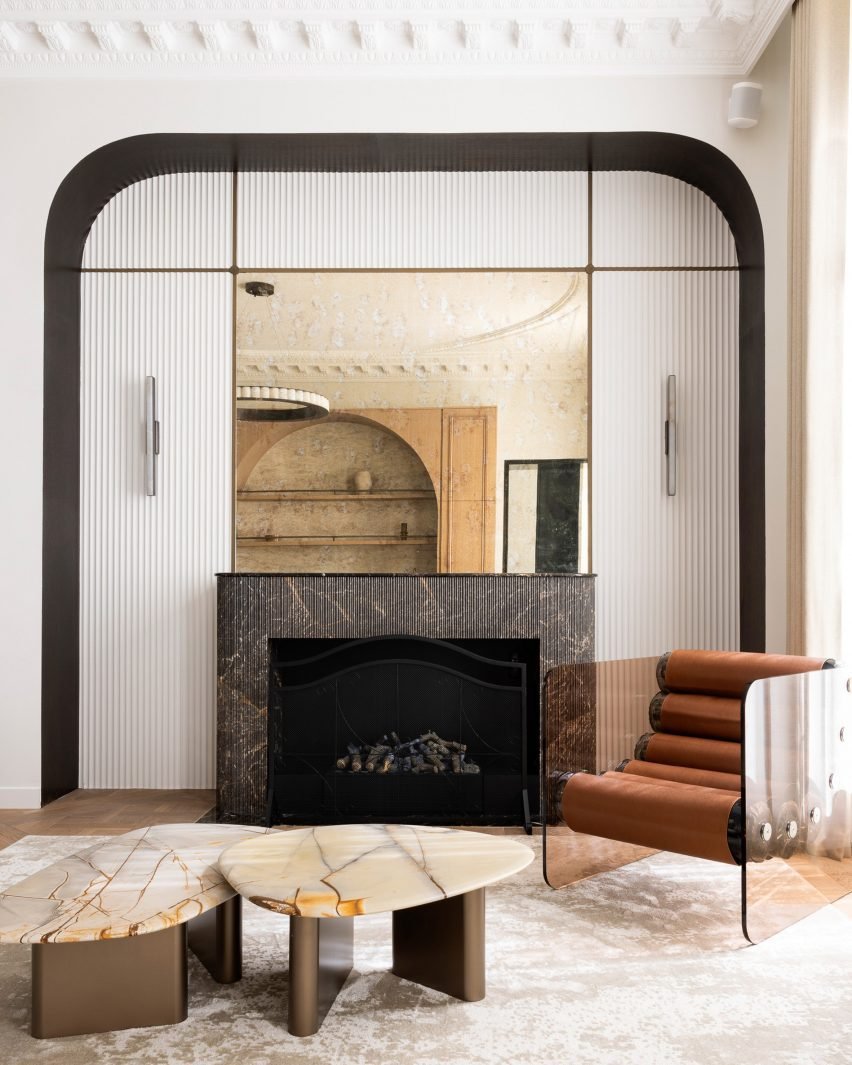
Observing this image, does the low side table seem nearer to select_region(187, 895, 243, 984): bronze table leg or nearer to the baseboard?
select_region(187, 895, 243, 984): bronze table leg

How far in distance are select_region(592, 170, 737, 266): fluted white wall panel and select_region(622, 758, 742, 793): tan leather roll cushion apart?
235 cm

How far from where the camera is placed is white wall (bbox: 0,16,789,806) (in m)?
3.98

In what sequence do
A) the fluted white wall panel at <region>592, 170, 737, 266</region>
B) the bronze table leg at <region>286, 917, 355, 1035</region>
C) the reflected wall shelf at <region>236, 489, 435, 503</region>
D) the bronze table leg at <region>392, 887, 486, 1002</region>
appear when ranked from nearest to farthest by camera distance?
the bronze table leg at <region>286, 917, 355, 1035</region> → the bronze table leg at <region>392, 887, 486, 1002</region> → the reflected wall shelf at <region>236, 489, 435, 503</region> → the fluted white wall panel at <region>592, 170, 737, 266</region>

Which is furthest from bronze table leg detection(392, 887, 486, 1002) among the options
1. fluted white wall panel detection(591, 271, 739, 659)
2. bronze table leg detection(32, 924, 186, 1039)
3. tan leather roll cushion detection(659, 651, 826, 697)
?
fluted white wall panel detection(591, 271, 739, 659)

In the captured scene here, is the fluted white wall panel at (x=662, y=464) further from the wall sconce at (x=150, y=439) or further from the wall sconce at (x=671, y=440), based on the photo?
the wall sconce at (x=150, y=439)

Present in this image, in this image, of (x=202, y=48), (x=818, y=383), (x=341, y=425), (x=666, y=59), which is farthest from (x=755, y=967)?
(x=202, y=48)

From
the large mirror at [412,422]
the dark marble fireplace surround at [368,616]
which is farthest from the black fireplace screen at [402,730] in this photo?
the large mirror at [412,422]

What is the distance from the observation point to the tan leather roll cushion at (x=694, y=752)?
3.05 metres

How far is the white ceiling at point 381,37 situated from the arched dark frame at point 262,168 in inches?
11.6

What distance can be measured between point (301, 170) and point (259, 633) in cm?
218

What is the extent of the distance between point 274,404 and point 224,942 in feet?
8.51

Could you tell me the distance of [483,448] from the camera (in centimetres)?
420

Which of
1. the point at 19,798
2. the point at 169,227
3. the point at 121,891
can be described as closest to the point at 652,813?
the point at 121,891

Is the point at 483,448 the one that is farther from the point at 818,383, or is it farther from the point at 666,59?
the point at 666,59
